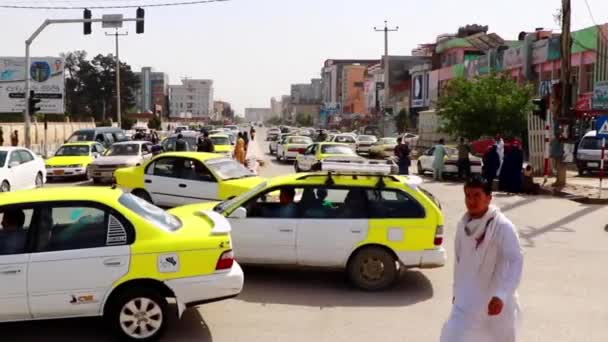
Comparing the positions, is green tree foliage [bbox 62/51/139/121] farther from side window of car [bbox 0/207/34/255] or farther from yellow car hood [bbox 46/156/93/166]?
side window of car [bbox 0/207/34/255]

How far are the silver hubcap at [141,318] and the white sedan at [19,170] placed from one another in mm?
12776

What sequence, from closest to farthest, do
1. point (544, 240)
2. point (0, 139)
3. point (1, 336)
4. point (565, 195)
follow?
point (1, 336)
point (544, 240)
point (565, 195)
point (0, 139)

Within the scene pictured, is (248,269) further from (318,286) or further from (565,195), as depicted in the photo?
(565,195)

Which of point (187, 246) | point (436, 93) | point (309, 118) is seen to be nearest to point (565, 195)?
point (187, 246)

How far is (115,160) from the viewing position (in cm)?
2166

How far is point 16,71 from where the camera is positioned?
54.8 m

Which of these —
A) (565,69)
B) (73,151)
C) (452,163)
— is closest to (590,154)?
(452,163)

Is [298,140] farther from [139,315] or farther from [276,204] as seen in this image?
[139,315]

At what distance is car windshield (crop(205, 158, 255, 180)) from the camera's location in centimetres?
1330

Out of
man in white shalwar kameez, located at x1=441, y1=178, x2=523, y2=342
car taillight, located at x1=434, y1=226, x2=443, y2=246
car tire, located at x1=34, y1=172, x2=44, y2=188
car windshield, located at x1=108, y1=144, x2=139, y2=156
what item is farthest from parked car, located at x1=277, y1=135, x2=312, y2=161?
man in white shalwar kameez, located at x1=441, y1=178, x2=523, y2=342

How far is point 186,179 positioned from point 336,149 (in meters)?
12.8

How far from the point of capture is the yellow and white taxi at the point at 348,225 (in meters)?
8.18

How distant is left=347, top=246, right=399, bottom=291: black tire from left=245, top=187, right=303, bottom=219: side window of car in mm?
1010

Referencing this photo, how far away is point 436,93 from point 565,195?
151ft
